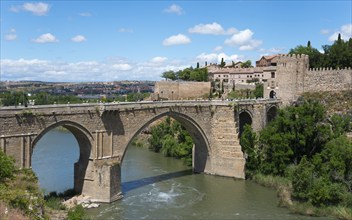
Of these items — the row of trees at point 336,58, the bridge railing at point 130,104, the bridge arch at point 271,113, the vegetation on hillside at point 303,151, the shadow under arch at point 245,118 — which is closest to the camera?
the bridge railing at point 130,104

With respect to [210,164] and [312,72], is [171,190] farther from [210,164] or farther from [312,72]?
[312,72]

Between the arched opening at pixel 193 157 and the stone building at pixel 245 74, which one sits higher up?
the stone building at pixel 245 74

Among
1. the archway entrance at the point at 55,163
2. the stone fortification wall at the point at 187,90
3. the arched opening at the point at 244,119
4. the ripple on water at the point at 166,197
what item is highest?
the stone fortification wall at the point at 187,90

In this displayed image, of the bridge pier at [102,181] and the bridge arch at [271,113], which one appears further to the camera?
the bridge arch at [271,113]

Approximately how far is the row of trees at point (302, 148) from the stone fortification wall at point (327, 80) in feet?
24.1

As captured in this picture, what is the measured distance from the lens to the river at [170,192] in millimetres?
25438

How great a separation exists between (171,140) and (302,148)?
14.6 m

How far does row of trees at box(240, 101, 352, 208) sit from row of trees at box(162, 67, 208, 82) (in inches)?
1496

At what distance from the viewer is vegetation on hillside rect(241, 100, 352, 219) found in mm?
27672

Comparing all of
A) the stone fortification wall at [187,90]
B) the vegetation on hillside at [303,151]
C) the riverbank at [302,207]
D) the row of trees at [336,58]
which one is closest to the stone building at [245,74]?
the stone fortification wall at [187,90]

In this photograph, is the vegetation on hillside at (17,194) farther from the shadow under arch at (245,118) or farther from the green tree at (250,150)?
the shadow under arch at (245,118)

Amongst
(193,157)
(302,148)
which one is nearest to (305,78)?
(302,148)

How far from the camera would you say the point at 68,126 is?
26312mm

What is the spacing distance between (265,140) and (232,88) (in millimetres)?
28272
